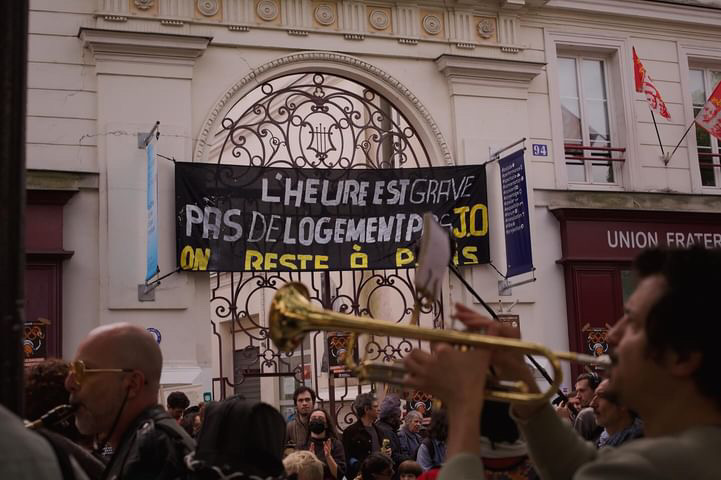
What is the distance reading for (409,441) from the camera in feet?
34.8

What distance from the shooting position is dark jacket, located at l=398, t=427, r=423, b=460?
1041 centimetres

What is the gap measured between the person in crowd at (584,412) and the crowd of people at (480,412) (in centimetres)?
321

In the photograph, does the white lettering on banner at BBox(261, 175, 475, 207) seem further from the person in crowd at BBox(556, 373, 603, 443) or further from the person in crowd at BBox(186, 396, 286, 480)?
the person in crowd at BBox(186, 396, 286, 480)

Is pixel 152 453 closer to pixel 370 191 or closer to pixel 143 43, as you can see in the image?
pixel 143 43

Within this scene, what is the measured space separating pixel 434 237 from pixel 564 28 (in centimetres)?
1292

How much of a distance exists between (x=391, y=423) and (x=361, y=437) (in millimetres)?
939

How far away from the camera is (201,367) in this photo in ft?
40.0

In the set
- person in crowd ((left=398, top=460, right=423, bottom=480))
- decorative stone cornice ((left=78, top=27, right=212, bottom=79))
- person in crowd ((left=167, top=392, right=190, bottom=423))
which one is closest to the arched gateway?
decorative stone cornice ((left=78, top=27, right=212, bottom=79))

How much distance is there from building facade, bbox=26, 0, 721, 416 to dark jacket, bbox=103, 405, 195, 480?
792cm

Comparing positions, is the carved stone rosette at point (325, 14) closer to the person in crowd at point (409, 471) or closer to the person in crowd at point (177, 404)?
the person in crowd at point (177, 404)

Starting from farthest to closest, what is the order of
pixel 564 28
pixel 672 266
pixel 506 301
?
pixel 564 28, pixel 506 301, pixel 672 266

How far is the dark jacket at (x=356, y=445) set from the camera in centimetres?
986

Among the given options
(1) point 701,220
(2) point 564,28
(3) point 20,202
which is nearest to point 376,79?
(2) point 564,28

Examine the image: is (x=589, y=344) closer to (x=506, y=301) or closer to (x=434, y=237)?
(x=506, y=301)
